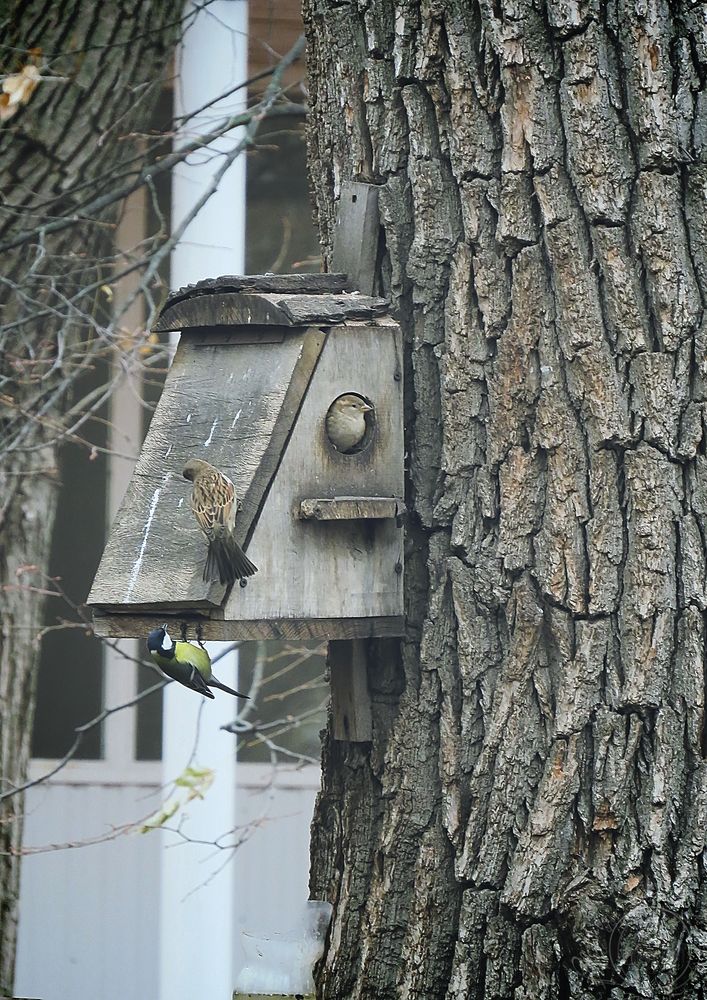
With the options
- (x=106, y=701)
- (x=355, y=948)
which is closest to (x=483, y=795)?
(x=355, y=948)

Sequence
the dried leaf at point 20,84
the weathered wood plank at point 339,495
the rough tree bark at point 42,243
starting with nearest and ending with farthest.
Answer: the weathered wood plank at point 339,495
the dried leaf at point 20,84
the rough tree bark at point 42,243

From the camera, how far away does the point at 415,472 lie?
216 centimetres

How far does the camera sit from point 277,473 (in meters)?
2.03

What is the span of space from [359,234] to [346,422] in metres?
0.36

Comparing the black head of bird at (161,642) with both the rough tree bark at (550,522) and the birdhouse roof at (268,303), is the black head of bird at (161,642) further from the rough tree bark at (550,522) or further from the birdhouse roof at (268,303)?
the birdhouse roof at (268,303)

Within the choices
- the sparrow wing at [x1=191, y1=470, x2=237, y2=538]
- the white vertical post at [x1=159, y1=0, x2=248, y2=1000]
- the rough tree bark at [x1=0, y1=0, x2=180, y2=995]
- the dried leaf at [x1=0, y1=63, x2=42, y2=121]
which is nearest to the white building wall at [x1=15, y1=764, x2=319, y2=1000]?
the rough tree bark at [x1=0, y1=0, x2=180, y2=995]

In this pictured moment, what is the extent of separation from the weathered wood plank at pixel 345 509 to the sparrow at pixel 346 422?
0.35 feet

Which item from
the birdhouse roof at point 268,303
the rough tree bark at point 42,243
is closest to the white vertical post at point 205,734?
the rough tree bark at point 42,243

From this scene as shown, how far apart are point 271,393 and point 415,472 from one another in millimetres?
294

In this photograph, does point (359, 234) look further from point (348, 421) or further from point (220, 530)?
point (220, 530)

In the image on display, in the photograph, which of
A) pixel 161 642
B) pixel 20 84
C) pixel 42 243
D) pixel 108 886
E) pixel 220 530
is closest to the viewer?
pixel 220 530

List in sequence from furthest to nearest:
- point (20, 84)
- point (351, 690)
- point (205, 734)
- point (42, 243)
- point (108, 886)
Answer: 1. point (108, 886)
2. point (205, 734)
3. point (42, 243)
4. point (20, 84)
5. point (351, 690)

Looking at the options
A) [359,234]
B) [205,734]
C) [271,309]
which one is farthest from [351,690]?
[205,734]

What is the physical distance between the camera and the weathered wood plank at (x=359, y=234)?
2.20 m
